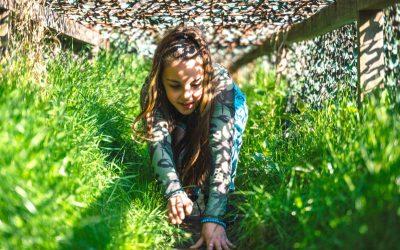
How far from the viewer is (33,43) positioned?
357 centimetres

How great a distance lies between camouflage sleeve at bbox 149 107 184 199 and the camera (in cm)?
344

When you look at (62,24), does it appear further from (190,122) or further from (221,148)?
(221,148)

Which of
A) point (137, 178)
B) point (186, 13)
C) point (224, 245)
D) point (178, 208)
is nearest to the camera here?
point (224, 245)

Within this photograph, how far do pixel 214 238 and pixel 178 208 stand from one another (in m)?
0.24

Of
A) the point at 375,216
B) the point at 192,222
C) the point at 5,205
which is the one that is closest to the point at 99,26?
the point at 192,222

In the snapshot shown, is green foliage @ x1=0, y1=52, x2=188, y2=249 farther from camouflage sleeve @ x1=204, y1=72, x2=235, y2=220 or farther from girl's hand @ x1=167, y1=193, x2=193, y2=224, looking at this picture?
camouflage sleeve @ x1=204, y1=72, x2=235, y2=220

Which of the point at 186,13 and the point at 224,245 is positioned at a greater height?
the point at 186,13

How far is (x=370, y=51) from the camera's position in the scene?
3801mm

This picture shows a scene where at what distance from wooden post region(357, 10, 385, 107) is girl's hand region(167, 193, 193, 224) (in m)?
1.21

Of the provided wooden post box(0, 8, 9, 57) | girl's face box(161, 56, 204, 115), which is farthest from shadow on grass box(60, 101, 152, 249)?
wooden post box(0, 8, 9, 57)

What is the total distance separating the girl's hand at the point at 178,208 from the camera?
3260 millimetres

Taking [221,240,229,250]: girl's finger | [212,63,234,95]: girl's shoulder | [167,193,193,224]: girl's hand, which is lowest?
[221,240,229,250]: girl's finger

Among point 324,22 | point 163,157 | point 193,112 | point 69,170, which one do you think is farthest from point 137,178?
point 324,22

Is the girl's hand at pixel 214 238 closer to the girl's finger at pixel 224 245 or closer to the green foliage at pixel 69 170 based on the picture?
the girl's finger at pixel 224 245
